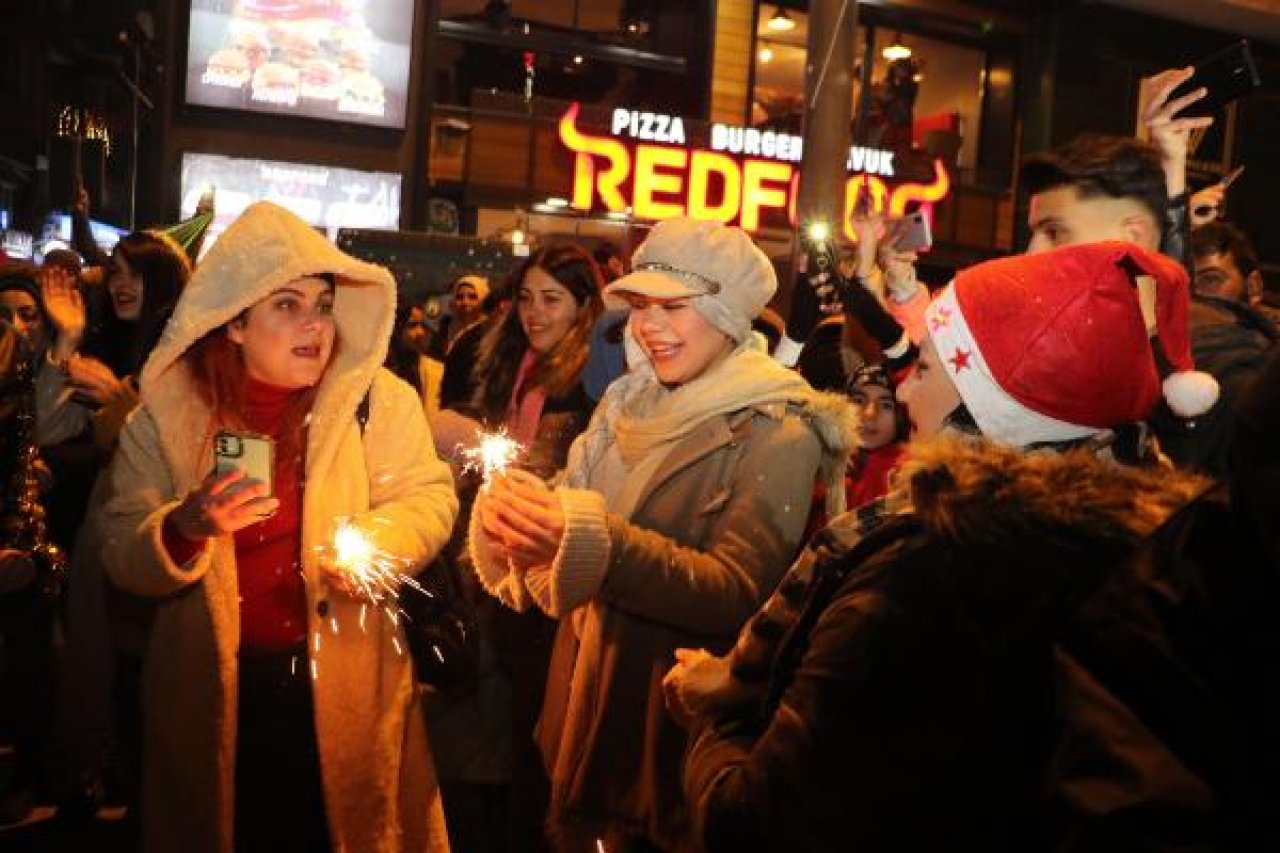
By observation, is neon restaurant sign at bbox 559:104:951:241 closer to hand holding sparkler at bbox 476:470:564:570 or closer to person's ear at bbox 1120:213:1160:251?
person's ear at bbox 1120:213:1160:251

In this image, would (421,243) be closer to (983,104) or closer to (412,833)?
(412,833)

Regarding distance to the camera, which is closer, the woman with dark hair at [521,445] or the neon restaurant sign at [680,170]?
the woman with dark hair at [521,445]

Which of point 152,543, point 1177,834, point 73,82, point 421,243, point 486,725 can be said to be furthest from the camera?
point 73,82

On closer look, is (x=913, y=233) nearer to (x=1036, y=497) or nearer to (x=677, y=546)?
(x=677, y=546)

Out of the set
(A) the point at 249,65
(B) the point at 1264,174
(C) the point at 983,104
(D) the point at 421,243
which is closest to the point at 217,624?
(D) the point at 421,243

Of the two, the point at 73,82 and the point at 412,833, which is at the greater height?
the point at 73,82

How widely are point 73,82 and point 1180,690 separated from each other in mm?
32480

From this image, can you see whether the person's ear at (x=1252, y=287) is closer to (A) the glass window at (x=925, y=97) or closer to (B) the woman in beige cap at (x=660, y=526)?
(B) the woman in beige cap at (x=660, y=526)

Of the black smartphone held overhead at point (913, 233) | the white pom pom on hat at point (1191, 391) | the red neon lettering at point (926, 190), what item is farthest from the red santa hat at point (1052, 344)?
the red neon lettering at point (926, 190)

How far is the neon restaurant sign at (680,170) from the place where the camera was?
1720cm

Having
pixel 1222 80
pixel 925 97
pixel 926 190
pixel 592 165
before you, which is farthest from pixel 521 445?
Result: pixel 925 97

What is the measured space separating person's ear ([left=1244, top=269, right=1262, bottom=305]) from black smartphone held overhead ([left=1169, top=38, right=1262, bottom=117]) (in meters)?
1.65

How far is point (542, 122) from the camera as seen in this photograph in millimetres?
17453

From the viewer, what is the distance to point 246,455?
118 inches
